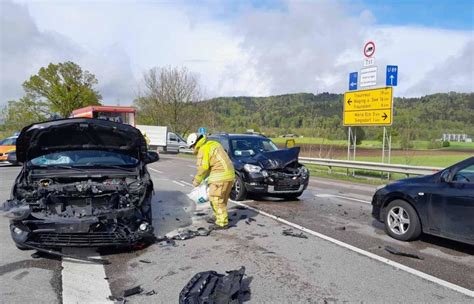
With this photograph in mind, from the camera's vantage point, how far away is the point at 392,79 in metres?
16.2

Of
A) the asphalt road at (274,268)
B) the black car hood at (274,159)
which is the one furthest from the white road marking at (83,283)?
the black car hood at (274,159)

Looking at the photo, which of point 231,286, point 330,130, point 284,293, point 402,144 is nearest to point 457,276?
point 284,293

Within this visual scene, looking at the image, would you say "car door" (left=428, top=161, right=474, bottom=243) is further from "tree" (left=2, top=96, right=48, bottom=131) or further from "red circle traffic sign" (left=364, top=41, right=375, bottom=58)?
"tree" (left=2, top=96, right=48, bottom=131)

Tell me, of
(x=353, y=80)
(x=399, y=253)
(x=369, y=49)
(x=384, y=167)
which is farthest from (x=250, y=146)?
(x=353, y=80)

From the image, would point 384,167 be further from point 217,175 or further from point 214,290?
point 214,290

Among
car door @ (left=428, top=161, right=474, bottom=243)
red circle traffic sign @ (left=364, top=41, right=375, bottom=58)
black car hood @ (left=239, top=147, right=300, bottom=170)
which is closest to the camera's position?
car door @ (left=428, top=161, right=474, bottom=243)

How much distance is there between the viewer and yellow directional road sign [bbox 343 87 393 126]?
1695cm

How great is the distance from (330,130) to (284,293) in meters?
22.4

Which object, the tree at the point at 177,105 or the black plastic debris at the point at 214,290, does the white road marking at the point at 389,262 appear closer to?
the black plastic debris at the point at 214,290

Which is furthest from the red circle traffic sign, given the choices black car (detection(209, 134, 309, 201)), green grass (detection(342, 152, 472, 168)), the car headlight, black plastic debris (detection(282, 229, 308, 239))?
black plastic debris (detection(282, 229, 308, 239))

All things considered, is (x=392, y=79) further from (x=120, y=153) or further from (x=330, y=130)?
(x=120, y=153)

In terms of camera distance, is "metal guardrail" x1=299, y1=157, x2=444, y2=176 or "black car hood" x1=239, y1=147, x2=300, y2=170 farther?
"metal guardrail" x1=299, y1=157, x2=444, y2=176

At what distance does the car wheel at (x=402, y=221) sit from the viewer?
5.71 m

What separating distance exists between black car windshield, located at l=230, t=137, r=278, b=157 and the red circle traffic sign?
9020 millimetres
